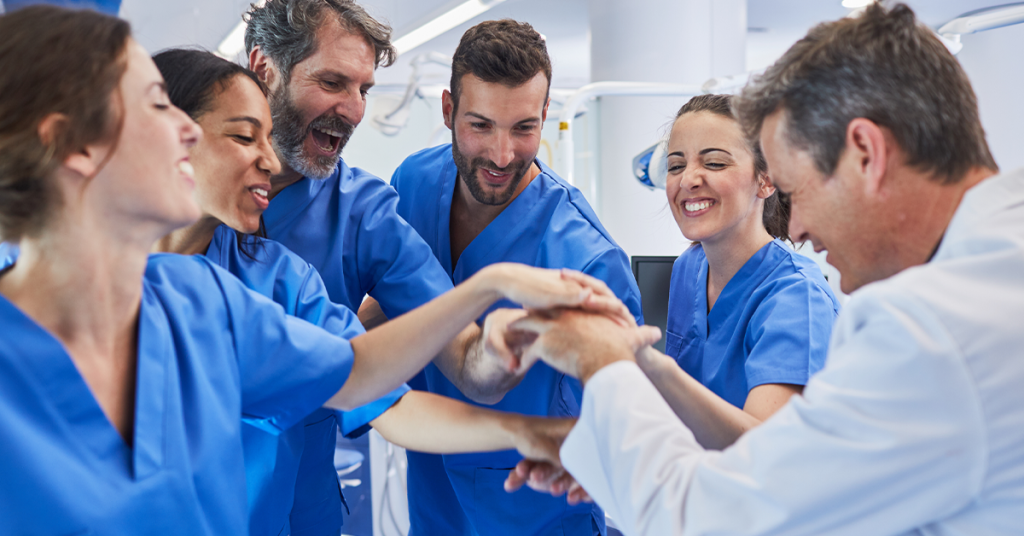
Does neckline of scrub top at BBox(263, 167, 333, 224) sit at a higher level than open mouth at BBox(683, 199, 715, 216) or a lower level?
higher

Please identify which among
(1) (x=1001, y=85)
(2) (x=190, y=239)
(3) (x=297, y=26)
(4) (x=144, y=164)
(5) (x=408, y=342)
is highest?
(3) (x=297, y=26)

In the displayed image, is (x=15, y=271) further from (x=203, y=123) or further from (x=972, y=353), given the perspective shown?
(x=972, y=353)

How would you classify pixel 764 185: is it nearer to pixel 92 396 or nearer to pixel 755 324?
pixel 755 324

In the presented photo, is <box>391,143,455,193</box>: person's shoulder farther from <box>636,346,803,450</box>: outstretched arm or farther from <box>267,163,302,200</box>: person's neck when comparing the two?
<box>636,346,803,450</box>: outstretched arm

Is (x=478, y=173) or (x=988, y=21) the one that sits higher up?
(x=988, y=21)

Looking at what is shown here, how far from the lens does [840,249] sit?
3.27 ft

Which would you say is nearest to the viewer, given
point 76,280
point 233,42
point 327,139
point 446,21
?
point 76,280

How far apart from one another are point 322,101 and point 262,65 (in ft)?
0.72

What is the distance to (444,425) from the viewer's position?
1.22m

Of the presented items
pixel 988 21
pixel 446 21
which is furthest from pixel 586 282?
pixel 446 21

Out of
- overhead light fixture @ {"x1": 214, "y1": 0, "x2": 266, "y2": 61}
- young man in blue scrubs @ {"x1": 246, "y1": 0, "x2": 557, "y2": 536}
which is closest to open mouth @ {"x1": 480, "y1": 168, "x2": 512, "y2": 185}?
young man in blue scrubs @ {"x1": 246, "y1": 0, "x2": 557, "y2": 536}

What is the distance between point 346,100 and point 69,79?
837 mm

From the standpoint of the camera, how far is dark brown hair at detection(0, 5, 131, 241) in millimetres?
782

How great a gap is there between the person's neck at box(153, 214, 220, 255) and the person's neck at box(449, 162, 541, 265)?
2.13ft
